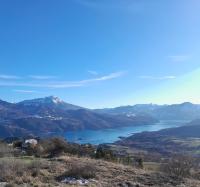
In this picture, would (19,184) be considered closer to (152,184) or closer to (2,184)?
(2,184)

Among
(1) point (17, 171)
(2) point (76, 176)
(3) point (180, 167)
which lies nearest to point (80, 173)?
(2) point (76, 176)

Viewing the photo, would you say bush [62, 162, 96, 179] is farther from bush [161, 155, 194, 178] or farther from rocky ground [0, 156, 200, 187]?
bush [161, 155, 194, 178]

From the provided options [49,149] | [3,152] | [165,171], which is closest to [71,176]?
[165,171]

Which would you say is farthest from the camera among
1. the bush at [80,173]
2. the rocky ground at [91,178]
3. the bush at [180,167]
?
the bush at [180,167]

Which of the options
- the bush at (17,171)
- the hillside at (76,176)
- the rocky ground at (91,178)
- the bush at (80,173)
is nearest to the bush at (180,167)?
the hillside at (76,176)

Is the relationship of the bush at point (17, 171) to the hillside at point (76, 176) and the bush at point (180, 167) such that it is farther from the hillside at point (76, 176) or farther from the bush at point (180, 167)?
the bush at point (180, 167)

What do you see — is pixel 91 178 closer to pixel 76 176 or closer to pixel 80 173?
pixel 80 173

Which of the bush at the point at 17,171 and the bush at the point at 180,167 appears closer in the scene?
the bush at the point at 17,171

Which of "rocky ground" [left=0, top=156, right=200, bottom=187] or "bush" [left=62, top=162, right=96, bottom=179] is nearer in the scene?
"rocky ground" [left=0, top=156, right=200, bottom=187]

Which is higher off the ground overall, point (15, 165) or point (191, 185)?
point (15, 165)

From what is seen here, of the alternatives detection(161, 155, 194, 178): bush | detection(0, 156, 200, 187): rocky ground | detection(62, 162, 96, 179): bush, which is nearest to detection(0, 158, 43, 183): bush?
detection(0, 156, 200, 187): rocky ground

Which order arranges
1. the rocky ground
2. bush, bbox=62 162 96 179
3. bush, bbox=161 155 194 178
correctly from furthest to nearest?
1. bush, bbox=161 155 194 178
2. bush, bbox=62 162 96 179
3. the rocky ground

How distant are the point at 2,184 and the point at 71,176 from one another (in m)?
3.64

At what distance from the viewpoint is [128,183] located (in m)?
16.3
